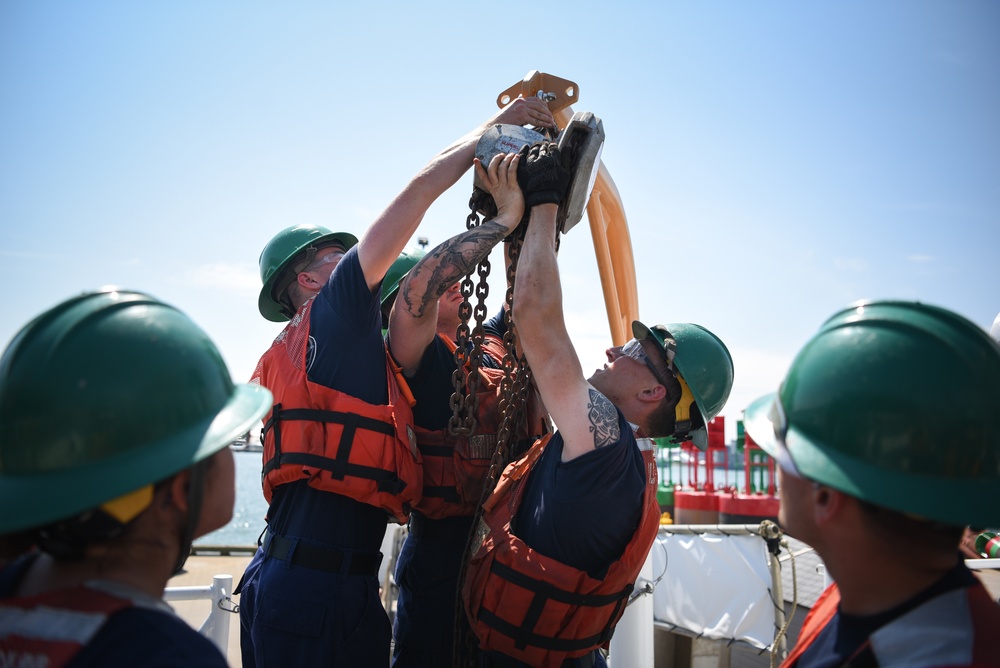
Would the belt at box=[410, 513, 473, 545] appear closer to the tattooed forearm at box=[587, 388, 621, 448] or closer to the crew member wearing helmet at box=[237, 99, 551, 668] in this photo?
the crew member wearing helmet at box=[237, 99, 551, 668]

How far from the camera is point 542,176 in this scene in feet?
10.4

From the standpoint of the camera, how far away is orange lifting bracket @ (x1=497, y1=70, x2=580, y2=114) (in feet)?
12.4

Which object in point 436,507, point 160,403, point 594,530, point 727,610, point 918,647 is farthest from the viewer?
point 727,610

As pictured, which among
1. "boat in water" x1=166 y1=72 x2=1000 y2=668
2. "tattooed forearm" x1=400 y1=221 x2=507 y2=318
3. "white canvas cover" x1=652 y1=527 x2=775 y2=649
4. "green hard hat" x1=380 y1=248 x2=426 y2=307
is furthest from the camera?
"white canvas cover" x1=652 y1=527 x2=775 y2=649

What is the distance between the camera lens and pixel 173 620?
1638 mm

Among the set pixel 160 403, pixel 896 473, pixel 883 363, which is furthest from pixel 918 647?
pixel 160 403

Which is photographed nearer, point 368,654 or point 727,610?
point 368,654

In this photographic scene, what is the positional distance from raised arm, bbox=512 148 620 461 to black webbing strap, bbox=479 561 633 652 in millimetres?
487

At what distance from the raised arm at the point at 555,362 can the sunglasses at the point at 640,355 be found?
83cm

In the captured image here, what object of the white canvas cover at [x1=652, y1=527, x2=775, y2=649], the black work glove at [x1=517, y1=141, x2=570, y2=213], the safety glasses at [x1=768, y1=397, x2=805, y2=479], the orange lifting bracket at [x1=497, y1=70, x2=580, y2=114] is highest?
the orange lifting bracket at [x1=497, y1=70, x2=580, y2=114]

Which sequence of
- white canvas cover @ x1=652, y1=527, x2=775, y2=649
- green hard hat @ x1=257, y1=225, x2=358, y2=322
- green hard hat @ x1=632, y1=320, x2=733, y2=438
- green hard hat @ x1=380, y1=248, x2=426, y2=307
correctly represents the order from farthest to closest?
1. white canvas cover @ x1=652, y1=527, x2=775, y2=649
2. green hard hat @ x1=380, y1=248, x2=426, y2=307
3. green hard hat @ x1=257, y1=225, x2=358, y2=322
4. green hard hat @ x1=632, y1=320, x2=733, y2=438

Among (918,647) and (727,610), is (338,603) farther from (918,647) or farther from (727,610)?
(727,610)

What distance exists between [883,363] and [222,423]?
1.60 metres

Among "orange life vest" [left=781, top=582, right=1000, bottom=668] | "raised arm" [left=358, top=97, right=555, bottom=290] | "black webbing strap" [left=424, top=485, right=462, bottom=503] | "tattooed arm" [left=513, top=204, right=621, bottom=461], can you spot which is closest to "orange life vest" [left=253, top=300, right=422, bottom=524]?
"black webbing strap" [left=424, top=485, right=462, bottom=503]
